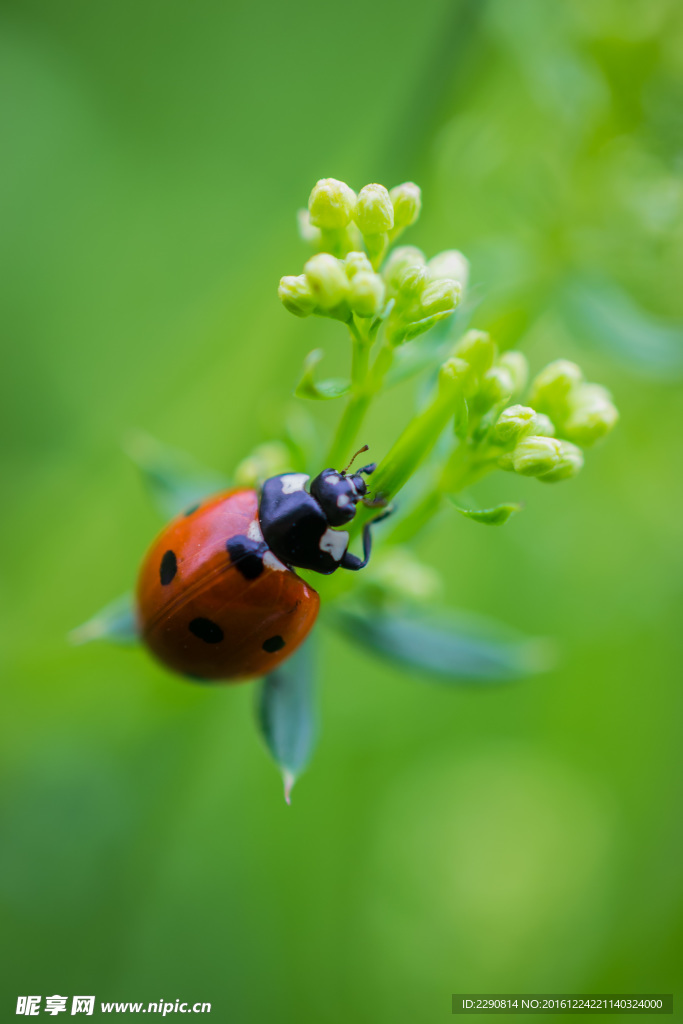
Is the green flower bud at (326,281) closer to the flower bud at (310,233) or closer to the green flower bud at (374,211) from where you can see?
the green flower bud at (374,211)


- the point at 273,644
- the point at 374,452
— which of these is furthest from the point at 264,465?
the point at 374,452

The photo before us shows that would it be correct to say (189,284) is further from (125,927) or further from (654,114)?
(125,927)

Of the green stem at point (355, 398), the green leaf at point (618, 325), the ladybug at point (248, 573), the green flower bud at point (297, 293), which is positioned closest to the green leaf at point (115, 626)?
the ladybug at point (248, 573)

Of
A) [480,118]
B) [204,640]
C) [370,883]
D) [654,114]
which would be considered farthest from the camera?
[370,883]

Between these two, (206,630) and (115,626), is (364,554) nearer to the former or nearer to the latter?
(206,630)

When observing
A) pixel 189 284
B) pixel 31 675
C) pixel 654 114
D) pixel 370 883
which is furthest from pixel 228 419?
pixel 370 883

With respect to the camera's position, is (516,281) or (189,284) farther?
(189,284)

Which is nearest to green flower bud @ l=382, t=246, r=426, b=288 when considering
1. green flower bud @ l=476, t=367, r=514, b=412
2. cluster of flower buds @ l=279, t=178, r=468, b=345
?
cluster of flower buds @ l=279, t=178, r=468, b=345
